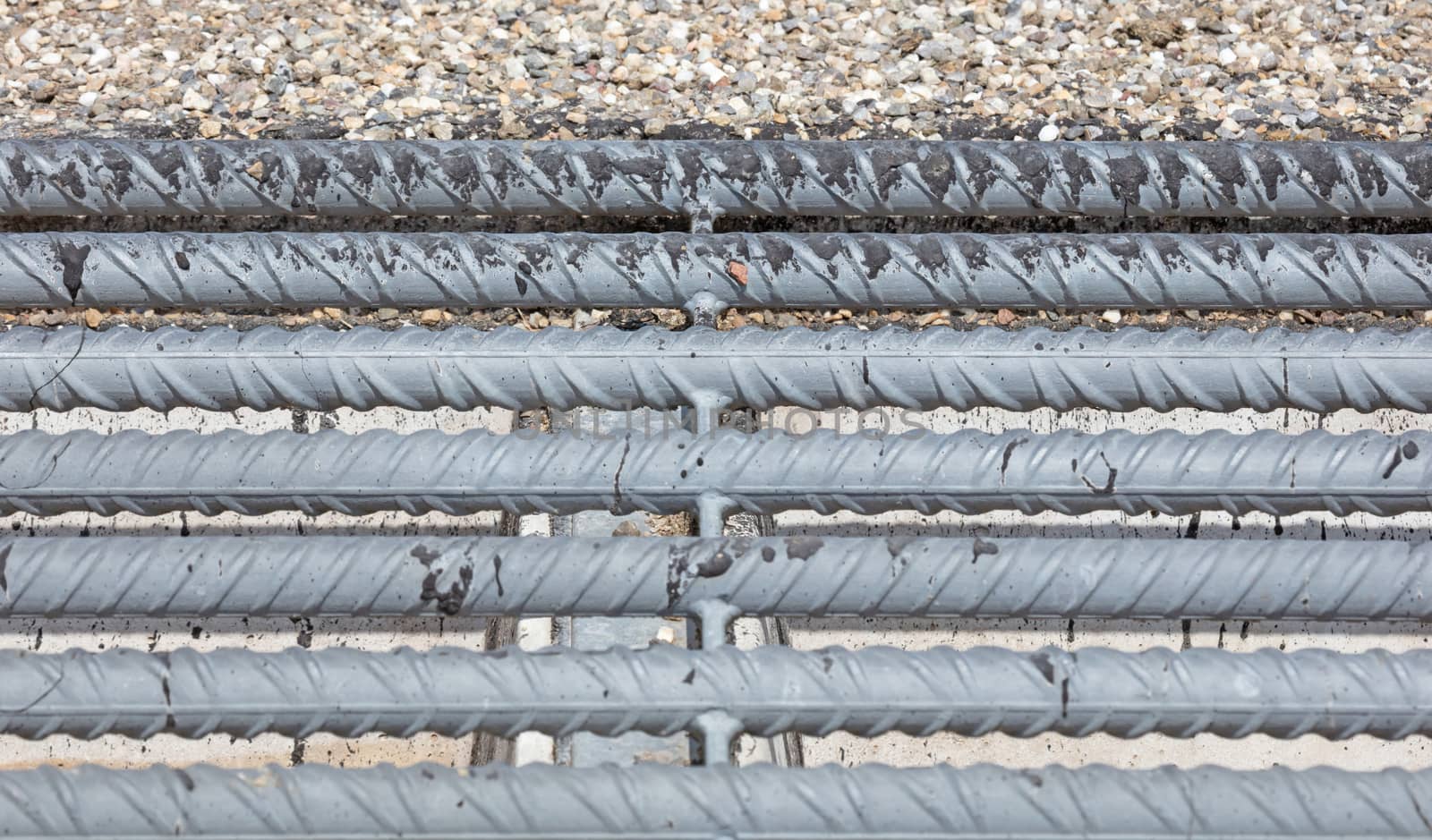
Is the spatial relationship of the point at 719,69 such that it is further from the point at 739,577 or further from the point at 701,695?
the point at 701,695

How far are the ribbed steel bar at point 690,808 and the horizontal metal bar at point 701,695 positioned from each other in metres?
0.11

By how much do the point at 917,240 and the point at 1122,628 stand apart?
47.5 inches

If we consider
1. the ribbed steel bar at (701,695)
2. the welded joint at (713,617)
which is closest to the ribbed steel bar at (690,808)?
the ribbed steel bar at (701,695)

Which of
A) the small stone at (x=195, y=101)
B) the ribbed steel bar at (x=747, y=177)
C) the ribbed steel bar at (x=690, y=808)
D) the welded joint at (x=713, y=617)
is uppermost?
the ribbed steel bar at (x=747, y=177)

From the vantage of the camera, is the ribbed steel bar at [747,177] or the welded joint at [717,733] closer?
the welded joint at [717,733]

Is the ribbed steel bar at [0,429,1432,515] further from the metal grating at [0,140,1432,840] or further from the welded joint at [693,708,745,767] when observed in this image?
the welded joint at [693,708,745,767]

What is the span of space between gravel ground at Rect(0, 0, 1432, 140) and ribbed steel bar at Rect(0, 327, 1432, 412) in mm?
1091

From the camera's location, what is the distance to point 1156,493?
7.70 feet

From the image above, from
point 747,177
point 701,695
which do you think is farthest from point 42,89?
point 701,695

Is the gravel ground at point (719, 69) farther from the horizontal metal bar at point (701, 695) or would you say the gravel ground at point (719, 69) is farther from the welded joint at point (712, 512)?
the horizontal metal bar at point (701, 695)

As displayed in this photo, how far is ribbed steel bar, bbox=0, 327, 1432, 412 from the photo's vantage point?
243 cm

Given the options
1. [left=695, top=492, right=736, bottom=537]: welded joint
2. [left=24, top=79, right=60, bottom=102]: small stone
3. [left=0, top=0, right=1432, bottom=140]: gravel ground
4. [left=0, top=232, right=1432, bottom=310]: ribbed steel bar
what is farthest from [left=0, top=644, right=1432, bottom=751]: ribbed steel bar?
[left=24, top=79, right=60, bottom=102]: small stone

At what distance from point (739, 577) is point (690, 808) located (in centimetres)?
45

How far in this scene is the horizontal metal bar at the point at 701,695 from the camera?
6.97 ft
